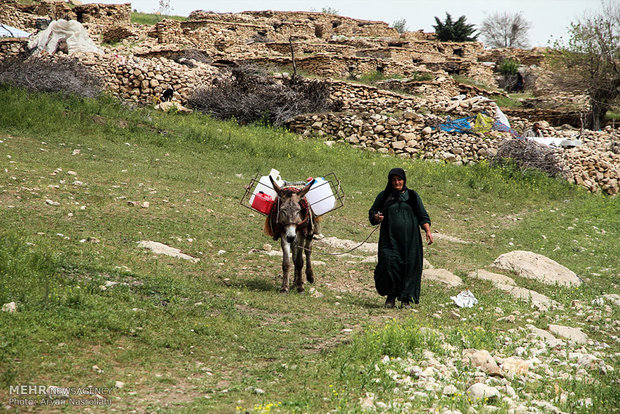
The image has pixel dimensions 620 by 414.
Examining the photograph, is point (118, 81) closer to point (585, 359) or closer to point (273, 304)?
point (273, 304)

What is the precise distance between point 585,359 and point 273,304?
10.3 ft

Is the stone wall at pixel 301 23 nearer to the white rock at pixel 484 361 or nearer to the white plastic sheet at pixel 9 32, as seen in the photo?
the white plastic sheet at pixel 9 32

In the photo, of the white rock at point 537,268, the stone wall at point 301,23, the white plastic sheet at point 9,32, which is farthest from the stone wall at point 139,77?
the white rock at point 537,268

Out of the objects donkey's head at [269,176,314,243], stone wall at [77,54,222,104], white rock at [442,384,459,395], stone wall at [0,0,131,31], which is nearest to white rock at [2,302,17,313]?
donkey's head at [269,176,314,243]

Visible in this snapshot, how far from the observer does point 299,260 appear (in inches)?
285

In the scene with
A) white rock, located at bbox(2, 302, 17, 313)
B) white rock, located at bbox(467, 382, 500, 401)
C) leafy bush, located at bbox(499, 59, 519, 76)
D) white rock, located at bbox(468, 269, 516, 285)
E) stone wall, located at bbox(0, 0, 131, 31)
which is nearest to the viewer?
white rock, located at bbox(467, 382, 500, 401)

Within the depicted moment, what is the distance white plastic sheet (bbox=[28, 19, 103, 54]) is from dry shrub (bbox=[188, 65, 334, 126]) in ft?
14.8

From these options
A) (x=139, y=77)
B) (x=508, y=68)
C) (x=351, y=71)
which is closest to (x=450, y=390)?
(x=139, y=77)

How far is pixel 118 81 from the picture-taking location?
19.5 m

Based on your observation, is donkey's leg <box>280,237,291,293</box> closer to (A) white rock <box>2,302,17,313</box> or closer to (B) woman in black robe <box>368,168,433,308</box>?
(B) woman in black robe <box>368,168,433,308</box>

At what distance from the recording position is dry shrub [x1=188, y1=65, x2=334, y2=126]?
19.8 metres

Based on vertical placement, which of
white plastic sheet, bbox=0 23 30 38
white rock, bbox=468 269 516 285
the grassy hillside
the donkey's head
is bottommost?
white rock, bbox=468 269 516 285

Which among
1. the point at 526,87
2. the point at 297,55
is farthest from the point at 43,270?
the point at 526,87

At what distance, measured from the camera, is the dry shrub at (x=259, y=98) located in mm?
19766
